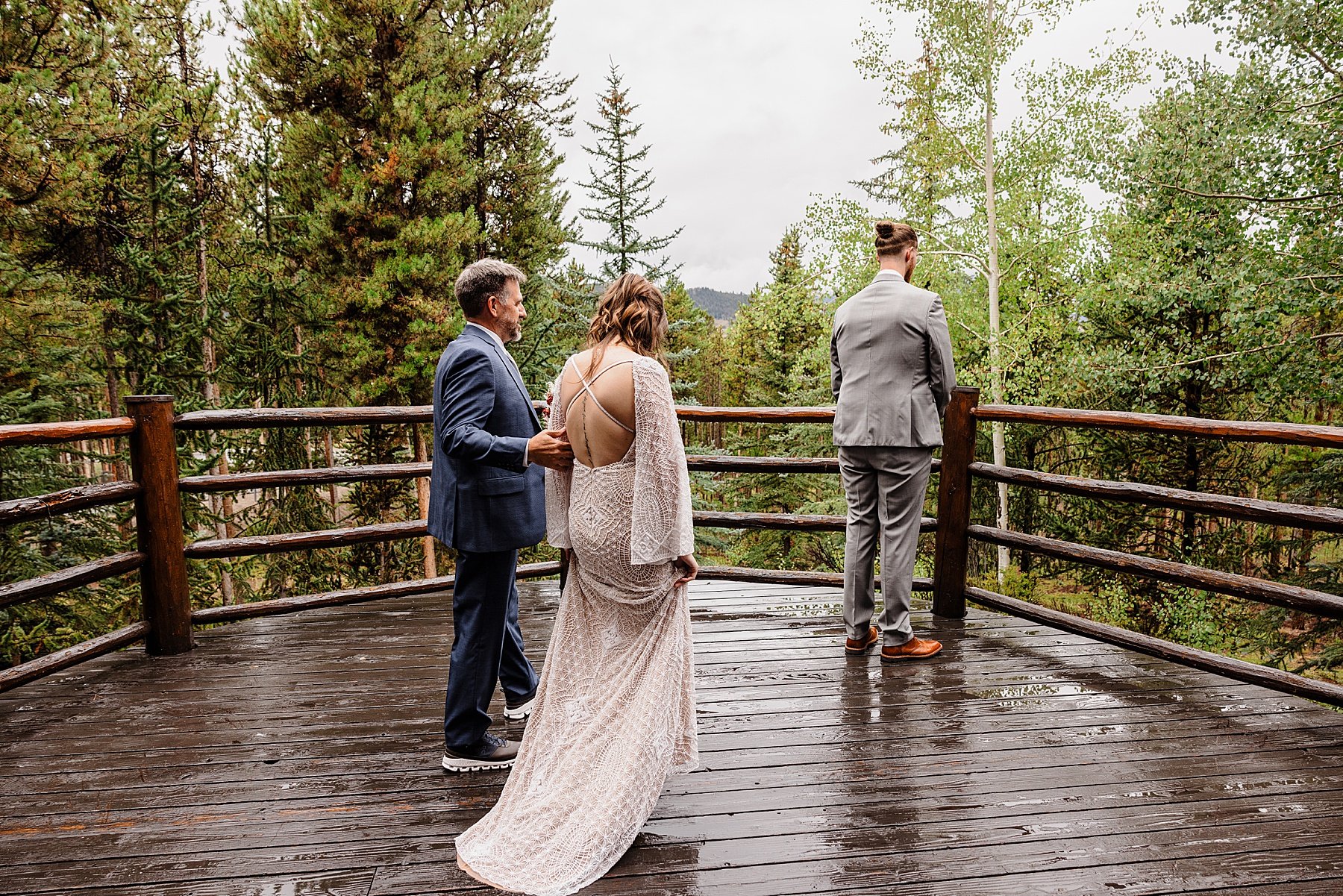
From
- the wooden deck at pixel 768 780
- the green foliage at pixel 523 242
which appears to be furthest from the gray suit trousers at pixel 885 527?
the green foliage at pixel 523 242

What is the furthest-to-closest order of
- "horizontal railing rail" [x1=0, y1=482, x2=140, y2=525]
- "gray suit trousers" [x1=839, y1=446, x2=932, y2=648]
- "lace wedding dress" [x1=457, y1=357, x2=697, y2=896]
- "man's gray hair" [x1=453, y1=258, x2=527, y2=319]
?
"gray suit trousers" [x1=839, y1=446, x2=932, y2=648]
"horizontal railing rail" [x1=0, y1=482, x2=140, y2=525]
"man's gray hair" [x1=453, y1=258, x2=527, y2=319]
"lace wedding dress" [x1=457, y1=357, x2=697, y2=896]

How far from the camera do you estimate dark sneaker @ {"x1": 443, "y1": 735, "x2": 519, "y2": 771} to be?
282 cm

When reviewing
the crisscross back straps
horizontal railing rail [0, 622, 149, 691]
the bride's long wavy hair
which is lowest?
horizontal railing rail [0, 622, 149, 691]

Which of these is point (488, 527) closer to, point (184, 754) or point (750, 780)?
point (750, 780)

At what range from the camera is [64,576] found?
3.60 m

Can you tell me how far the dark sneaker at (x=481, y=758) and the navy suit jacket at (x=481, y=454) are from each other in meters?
0.72

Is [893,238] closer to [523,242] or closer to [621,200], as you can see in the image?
[621,200]

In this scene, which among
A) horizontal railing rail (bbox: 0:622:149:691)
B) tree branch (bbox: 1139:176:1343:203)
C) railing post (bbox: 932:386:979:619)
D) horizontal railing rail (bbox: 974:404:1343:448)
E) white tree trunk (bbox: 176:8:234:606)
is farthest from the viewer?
white tree trunk (bbox: 176:8:234:606)

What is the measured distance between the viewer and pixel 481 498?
274cm

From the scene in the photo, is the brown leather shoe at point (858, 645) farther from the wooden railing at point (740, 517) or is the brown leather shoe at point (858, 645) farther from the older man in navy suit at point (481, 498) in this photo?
the older man in navy suit at point (481, 498)

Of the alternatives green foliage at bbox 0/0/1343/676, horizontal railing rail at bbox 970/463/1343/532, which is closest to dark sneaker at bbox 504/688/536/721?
horizontal railing rail at bbox 970/463/1343/532

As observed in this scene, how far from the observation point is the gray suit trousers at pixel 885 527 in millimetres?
3711

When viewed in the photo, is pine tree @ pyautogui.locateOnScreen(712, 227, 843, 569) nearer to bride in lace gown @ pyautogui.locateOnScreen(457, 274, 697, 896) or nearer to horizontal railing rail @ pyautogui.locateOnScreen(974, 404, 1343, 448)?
horizontal railing rail @ pyautogui.locateOnScreen(974, 404, 1343, 448)

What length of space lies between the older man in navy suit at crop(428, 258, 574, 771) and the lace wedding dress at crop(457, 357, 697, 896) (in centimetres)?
25
